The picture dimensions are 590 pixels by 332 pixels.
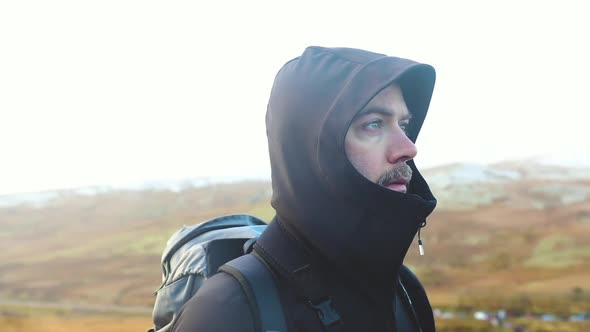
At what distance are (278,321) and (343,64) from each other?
3.93 feet

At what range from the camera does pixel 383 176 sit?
2732 mm

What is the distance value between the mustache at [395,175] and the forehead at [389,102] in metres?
0.26

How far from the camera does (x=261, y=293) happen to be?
240 cm

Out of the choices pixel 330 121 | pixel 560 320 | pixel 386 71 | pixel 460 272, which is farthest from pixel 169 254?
pixel 460 272

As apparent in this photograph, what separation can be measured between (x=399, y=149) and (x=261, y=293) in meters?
0.92

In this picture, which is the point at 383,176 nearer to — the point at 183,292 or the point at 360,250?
the point at 360,250

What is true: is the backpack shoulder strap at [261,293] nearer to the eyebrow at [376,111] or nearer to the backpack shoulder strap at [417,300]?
the eyebrow at [376,111]

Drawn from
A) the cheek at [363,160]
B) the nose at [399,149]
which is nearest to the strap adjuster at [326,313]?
the cheek at [363,160]

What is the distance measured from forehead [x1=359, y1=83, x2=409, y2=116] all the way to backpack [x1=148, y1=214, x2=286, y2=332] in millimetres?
874

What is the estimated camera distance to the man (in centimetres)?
255

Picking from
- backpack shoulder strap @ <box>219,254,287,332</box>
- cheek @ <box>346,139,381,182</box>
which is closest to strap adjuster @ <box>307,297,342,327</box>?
backpack shoulder strap @ <box>219,254,287,332</box>

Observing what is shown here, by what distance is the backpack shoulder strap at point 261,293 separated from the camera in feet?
7.68

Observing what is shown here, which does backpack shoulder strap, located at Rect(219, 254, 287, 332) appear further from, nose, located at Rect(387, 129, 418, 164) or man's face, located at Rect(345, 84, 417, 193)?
nose, located at Rect(387, 129, 418, 164)

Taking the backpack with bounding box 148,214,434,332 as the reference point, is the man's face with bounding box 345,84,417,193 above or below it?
above
